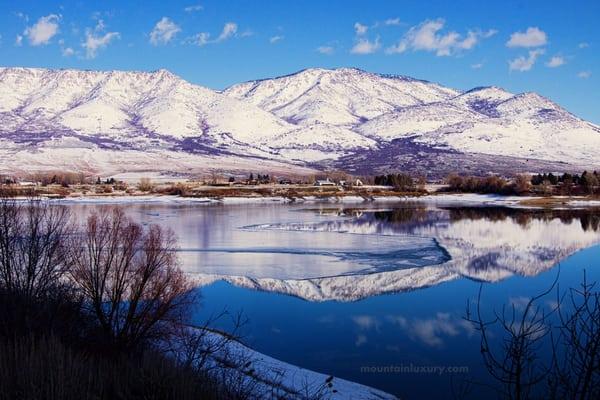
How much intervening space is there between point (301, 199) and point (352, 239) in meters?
47.6

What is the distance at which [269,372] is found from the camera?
31.9ft

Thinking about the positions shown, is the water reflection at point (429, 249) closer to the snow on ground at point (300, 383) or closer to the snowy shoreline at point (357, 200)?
the snow on ground at point (300, 383)

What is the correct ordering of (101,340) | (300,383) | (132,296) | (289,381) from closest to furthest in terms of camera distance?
(300,383)
(289,381)
(101,340)
(132,296)

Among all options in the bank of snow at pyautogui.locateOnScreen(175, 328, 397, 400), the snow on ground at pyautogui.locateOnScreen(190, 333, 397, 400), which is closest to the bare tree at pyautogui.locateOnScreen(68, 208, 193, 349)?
the bank of snow at pyautogui.locateOnScreen(175, 328, 397, 400)

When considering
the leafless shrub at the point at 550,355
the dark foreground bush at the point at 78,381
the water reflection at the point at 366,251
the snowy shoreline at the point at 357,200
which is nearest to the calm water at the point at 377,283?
the water reflection at the point at 366,251

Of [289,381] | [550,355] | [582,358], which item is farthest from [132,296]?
[582,358]

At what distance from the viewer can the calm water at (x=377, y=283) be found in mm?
11195

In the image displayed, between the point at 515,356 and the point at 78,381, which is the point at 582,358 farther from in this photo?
the point at 78,381

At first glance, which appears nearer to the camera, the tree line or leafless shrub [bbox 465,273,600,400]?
leafless shrub [bbox 465,273,600,400]

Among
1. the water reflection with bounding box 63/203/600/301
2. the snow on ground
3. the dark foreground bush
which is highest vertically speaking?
the dark foreground bush

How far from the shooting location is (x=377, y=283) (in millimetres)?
17688

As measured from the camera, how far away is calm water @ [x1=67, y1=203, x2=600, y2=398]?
11195mm

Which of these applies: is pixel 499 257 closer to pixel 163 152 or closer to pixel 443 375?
pixel 443 375

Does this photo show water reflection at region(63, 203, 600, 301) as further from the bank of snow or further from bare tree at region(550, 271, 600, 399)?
bare tree at region(550, 271, 600, 399)
